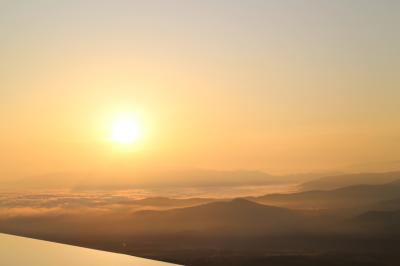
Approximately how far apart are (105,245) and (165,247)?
916cm

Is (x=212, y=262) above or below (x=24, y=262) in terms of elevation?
below

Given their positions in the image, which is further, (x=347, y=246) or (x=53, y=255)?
(x=347, y=246)

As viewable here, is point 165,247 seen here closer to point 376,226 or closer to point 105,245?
Answer: point 105,245

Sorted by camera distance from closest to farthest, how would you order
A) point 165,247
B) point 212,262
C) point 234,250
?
point 165,247
point 212,262
point 234,250

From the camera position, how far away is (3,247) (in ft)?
33.5

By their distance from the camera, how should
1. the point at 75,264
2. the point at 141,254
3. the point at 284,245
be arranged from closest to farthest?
1. the point at 75,264
2. the point at 141,254
3. the point at 284,245

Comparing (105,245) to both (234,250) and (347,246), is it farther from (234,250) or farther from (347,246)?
(347,246)

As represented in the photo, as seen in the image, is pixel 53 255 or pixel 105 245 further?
pixel 105 245

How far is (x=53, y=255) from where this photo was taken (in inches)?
465

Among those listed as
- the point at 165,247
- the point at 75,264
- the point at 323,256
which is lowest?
the point at 323,256

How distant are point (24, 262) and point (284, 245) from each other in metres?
71.2

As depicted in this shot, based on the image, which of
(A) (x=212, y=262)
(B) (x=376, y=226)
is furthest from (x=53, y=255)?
(B) (x=376, y=226)

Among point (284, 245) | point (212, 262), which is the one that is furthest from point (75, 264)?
point (284, 245)

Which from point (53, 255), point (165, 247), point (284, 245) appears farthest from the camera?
point (284, 245)
